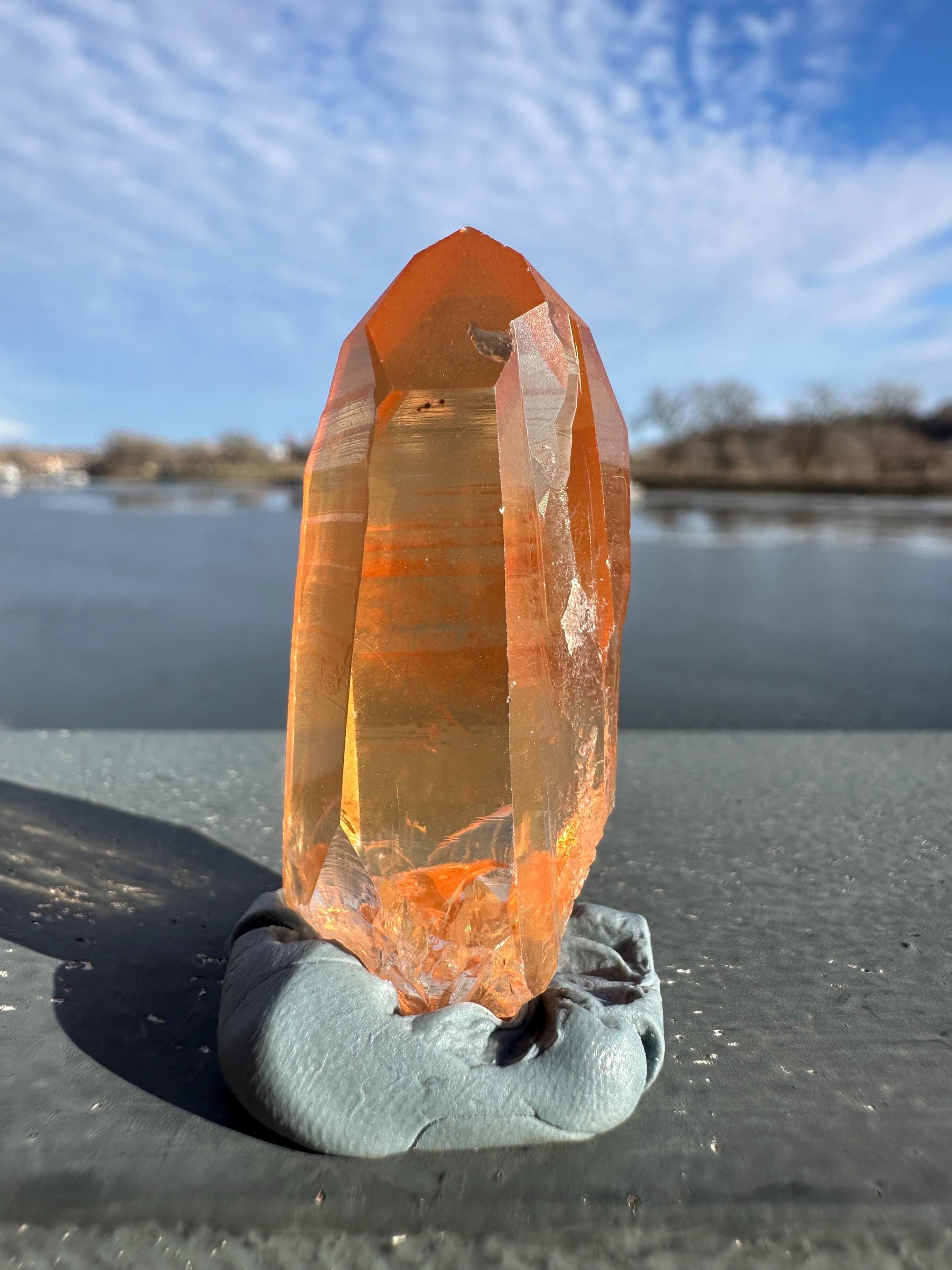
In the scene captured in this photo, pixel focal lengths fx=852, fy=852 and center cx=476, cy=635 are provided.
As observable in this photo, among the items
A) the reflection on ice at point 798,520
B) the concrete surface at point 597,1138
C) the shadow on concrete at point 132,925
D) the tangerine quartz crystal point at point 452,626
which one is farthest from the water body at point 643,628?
the tangerine quartz crystal point at point 452,626

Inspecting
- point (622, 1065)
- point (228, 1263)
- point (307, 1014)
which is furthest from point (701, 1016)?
point (228, 1263)

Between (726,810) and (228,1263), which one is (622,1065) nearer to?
(228,1263)

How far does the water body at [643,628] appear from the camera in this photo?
5.00 metres

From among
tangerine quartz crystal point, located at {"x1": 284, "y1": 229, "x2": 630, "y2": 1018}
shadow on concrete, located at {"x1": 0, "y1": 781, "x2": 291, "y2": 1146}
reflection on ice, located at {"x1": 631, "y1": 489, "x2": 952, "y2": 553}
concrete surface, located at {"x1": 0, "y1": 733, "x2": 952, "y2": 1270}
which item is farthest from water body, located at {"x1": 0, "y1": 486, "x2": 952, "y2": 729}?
tangerine quartz crystal point, located at {"x1": 284, "y1": 229, "x2": 630, "y2": 1018}

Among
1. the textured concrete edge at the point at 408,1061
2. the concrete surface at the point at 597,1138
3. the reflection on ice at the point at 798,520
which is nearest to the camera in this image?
the concrete surface at the point at 597,1138

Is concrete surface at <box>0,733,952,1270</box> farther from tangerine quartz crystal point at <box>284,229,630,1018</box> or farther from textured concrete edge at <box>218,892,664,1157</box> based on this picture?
tangerine quartz crystal point at <box>284,229,630,1018</box>

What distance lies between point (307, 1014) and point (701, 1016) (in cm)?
73

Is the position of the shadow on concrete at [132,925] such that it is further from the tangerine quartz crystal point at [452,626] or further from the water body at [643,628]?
the water body at [643,628]

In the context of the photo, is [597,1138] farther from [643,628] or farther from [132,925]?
[643,628]

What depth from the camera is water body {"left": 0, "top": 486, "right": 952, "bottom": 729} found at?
16.4 ft

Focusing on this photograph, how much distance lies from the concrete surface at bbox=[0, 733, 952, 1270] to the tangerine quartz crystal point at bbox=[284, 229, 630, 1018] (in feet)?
1.09

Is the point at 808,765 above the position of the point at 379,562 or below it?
below

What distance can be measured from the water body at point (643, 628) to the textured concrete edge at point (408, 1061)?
3248 mm

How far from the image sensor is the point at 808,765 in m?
3.17
